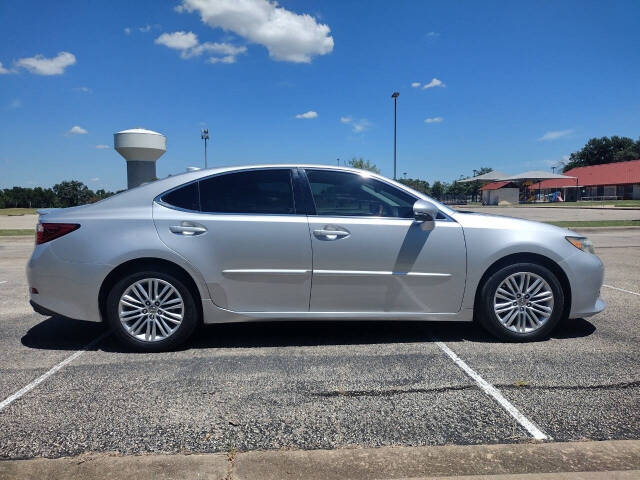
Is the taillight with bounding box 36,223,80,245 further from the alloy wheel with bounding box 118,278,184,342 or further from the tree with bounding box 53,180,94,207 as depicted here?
the tree with bounding box 53,180,94,207

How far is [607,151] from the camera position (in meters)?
100

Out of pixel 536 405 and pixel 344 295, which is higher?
pixel 344 295

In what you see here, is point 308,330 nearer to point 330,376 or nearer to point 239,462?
point 330,376

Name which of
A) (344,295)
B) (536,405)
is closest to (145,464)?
(344,295)

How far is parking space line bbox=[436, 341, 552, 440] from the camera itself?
2570 mm

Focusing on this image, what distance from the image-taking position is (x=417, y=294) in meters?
3.98

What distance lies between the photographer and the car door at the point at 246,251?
3.87 m

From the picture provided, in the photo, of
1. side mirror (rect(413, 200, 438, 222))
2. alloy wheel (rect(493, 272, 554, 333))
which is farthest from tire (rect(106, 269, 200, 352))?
alloy wheel (rect(493, 272, 554, 333))

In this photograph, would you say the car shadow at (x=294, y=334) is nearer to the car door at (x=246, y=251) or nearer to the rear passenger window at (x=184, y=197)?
the car door at (x=246, y=251)

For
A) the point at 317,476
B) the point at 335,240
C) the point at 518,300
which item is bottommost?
the point at 317,476

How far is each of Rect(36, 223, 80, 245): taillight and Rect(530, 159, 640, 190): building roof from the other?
2833 inches

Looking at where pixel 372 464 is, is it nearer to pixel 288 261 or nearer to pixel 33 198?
pixel 288 261

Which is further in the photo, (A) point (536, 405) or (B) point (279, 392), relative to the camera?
(B) point (279, 392)

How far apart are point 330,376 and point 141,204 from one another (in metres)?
2.21
